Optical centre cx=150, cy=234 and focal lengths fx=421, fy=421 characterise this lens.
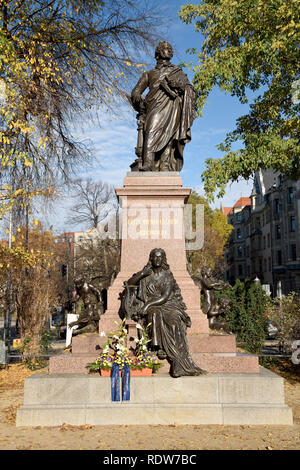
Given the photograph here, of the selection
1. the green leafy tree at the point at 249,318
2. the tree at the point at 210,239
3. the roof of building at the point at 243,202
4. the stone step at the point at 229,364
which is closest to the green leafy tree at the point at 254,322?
the green leafy tree at the point at 249,318

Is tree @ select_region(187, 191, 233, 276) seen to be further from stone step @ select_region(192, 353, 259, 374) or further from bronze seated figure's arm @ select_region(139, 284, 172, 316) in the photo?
stone step @ select_region(192, 353, 259, 374)

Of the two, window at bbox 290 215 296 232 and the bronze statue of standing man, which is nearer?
the bronze statue of standing man

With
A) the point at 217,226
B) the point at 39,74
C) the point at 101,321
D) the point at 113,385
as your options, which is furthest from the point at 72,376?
the point at 217,226

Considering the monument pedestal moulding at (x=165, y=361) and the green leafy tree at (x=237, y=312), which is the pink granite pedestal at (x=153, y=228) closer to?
the monument pedestal moulding at (x=165, y=361)

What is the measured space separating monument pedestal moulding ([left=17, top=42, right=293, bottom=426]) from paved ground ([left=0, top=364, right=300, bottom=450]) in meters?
0.18

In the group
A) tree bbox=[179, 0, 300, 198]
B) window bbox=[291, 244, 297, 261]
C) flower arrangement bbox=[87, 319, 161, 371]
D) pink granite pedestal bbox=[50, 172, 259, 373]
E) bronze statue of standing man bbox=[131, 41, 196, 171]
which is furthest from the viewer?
window bbox=[291, 244, 297, 261]

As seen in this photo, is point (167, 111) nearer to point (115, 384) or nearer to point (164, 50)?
point (164, 50)

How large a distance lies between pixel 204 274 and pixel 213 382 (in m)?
3.20

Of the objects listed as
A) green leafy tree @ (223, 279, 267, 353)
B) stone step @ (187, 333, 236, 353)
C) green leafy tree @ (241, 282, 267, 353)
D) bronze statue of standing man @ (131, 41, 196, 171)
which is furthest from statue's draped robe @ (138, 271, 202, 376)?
green leafy tree @ (241, 282, 267, 353)

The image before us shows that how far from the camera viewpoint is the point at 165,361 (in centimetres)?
675

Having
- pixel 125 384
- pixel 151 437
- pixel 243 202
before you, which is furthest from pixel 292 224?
pixel 151 437

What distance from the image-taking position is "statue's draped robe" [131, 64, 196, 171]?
9625mm

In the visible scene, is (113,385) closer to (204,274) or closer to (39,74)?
(204,274)

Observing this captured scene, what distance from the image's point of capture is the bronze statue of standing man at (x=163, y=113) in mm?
9625
